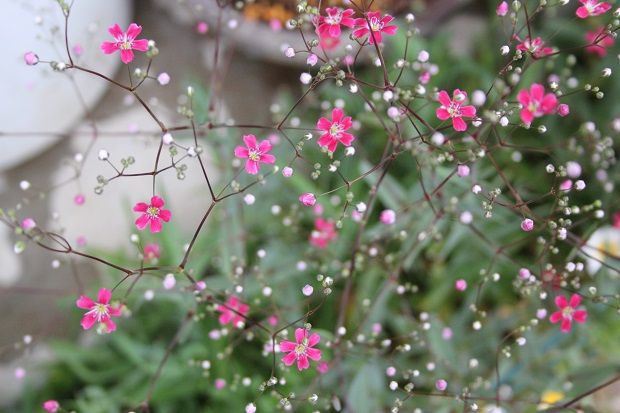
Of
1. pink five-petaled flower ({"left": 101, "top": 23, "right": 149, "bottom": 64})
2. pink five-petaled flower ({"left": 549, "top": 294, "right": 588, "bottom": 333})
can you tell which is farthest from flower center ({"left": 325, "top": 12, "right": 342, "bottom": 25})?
pink five-petaled flower ({"left": 549, "top": 294, "right": 588, "bottom": 333})

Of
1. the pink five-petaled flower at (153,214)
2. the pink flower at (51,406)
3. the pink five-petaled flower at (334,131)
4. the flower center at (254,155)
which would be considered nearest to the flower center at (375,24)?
the pink five-petaled flower at (334,131)

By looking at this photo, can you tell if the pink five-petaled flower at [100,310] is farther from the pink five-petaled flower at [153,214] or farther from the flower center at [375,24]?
the flower center at [375,24]

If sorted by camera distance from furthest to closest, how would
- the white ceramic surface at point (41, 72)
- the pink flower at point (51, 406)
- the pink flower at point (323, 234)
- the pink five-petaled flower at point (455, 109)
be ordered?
1. the white ceramic surface at point (41, 72)
2. the pink flower at point (323, 234)
3. the pink flower at point (51, 406)
4. the pink five-petaled flower at point (455, 109)

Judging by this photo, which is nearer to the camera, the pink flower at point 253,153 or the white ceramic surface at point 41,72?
the pink flower at point 253,153

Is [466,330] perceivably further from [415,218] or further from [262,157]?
[262,157]

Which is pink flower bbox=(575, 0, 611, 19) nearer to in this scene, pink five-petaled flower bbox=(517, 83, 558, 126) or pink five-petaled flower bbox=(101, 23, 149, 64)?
pink five-petaled flower bbox=(517, 83, 558, 126)
